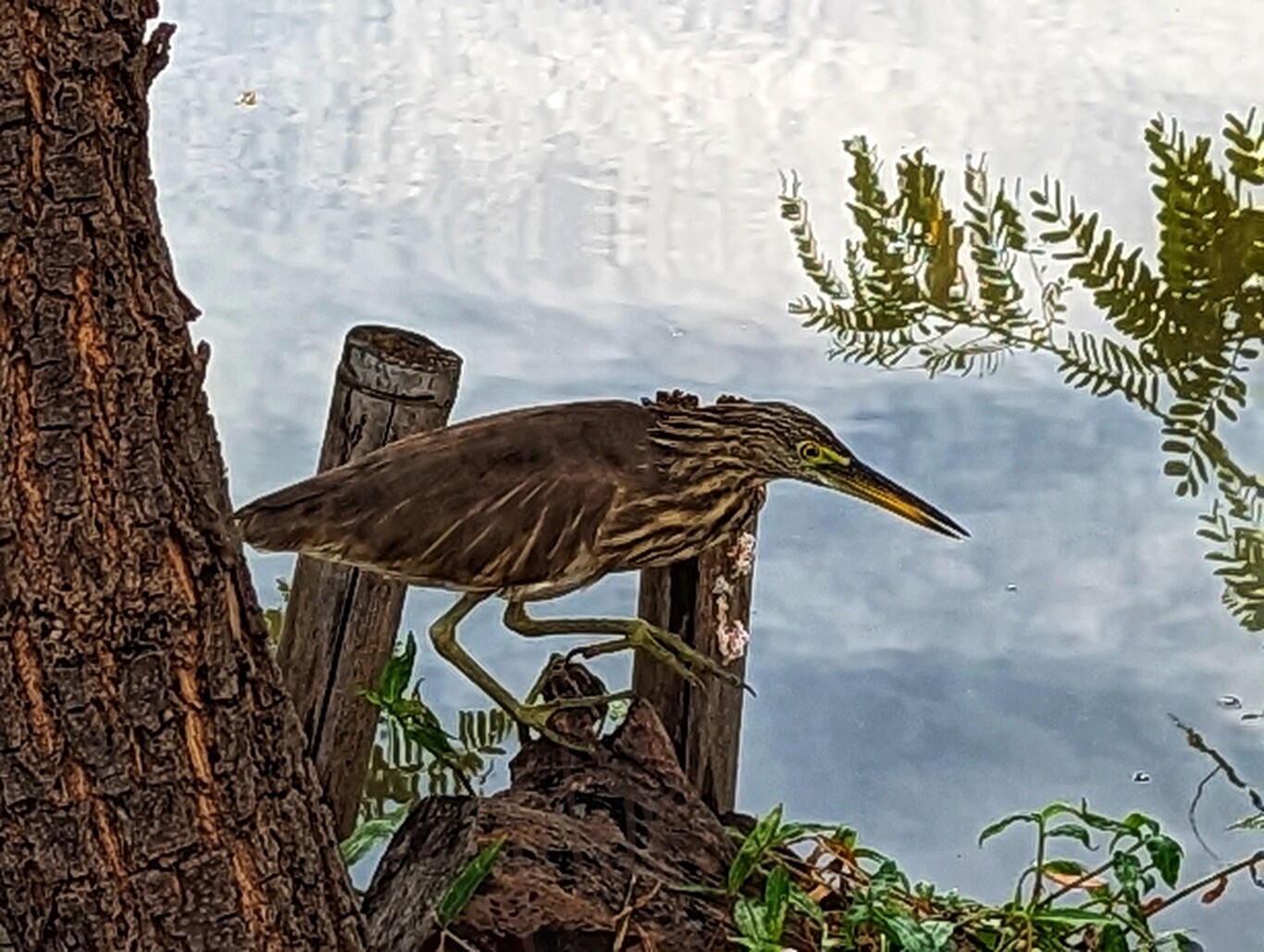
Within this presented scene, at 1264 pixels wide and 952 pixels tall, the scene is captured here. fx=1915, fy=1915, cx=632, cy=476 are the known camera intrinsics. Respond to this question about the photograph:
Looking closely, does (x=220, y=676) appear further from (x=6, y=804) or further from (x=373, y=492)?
(x=373, y=492)

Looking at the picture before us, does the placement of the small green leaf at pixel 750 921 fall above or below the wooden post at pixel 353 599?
below

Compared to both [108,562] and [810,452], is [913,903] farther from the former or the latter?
[108,562]

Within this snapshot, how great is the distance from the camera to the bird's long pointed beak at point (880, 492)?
171 centimetres

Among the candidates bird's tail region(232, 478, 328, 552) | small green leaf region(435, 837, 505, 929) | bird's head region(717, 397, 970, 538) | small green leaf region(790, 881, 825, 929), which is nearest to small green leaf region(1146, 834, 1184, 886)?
small green leaf region(790, 881, 825, 929)

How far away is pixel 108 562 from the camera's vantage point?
1064 millimetres

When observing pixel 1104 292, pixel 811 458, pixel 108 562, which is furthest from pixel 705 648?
pixel 1104 292

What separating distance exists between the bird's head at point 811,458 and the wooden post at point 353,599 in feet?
0.90

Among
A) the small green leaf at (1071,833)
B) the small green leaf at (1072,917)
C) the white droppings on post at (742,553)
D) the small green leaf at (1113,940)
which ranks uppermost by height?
the white droppings on post at (742,553)

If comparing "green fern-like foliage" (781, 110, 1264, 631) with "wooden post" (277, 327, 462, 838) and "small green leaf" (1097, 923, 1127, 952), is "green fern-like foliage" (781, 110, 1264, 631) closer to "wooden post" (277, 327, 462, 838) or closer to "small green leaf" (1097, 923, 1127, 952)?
"small green leaf" (1097, 923, 1127, 952)

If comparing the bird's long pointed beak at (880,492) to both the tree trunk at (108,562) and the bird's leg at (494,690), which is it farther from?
the tree trunk at (108,562)

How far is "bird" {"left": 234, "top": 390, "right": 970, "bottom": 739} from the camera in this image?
158 centimetres

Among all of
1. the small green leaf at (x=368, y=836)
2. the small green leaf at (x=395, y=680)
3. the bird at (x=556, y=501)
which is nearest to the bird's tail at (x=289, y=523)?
the bird at (x=556, y=501)

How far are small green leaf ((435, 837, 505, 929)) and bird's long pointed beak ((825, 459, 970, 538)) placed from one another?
51cm

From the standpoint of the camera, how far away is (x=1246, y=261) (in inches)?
109
